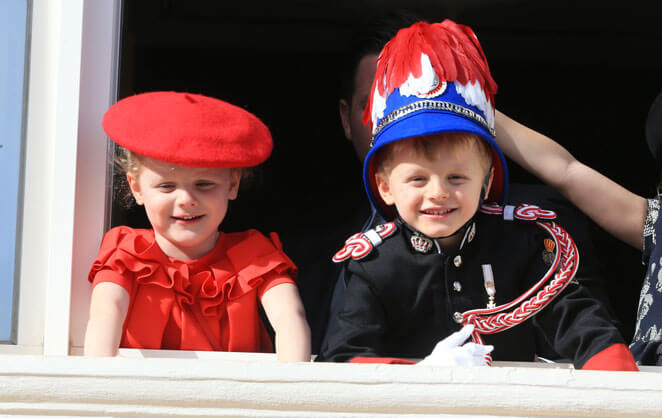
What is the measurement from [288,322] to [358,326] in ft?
0.46

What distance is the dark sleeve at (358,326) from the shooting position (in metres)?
1.71

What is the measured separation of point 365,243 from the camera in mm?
1840

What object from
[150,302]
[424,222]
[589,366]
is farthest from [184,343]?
[589,366]

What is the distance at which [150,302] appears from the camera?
1.81m

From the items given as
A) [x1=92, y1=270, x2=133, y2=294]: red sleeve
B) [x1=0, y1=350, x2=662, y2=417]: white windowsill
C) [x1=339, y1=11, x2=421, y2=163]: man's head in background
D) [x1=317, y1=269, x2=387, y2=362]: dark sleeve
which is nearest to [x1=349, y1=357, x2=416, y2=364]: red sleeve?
[x1=317, y1=269, x2=387, y2=362]: dark sleeve

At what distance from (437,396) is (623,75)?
2.69 metres

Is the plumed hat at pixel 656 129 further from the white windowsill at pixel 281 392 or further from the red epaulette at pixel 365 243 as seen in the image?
the white windowsill at pixel 281 392

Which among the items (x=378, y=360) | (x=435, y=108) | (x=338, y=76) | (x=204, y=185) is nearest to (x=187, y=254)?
(x=204, y=185)

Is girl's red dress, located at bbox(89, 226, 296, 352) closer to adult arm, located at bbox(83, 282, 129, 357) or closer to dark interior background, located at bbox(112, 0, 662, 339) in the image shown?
adult arm, located at bbox(83, 282, 129, 357)

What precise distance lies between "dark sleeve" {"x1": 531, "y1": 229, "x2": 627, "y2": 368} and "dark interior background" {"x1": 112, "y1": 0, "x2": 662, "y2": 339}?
3.77ft

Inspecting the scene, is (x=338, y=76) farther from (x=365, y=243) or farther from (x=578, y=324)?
(x=578, y=324)

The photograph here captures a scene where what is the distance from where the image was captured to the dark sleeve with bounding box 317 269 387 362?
1.71m

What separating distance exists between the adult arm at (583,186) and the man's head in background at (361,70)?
0.45 meters

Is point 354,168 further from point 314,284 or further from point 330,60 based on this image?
point 314,284
